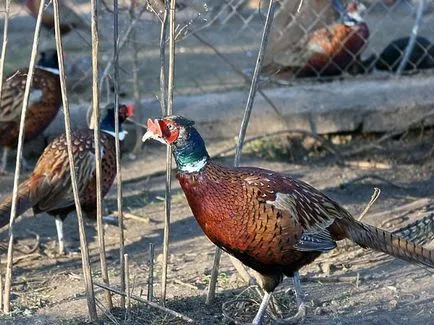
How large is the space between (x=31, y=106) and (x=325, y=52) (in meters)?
2.53

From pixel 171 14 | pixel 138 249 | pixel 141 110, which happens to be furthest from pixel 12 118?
pixel 171 14

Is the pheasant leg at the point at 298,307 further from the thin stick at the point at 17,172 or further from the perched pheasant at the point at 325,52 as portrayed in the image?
the perched pheasant at the point at 325,52

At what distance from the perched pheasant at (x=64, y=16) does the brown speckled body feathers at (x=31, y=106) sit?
7.02 ft

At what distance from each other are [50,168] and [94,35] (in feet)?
6.61

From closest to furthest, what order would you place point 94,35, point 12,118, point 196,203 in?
point 94,35, point 196,203, point 12,118

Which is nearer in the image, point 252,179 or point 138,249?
point 252,179

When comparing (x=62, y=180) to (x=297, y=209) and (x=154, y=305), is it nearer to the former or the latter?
(x=154, y=305)

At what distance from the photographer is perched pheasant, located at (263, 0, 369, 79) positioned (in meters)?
8.05

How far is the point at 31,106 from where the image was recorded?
22.9 feet

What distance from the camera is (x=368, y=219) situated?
19.2ft

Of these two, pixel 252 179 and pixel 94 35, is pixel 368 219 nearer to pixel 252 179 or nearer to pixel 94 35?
pixel 252 179

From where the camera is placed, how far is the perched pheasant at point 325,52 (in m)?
8.05

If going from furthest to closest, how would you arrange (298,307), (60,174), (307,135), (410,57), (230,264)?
(410,57), (307,135), (60,174), (230,264), (298,307)

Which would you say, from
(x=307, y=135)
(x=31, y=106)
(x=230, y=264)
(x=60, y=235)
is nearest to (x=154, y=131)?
(x=230, y=264)
